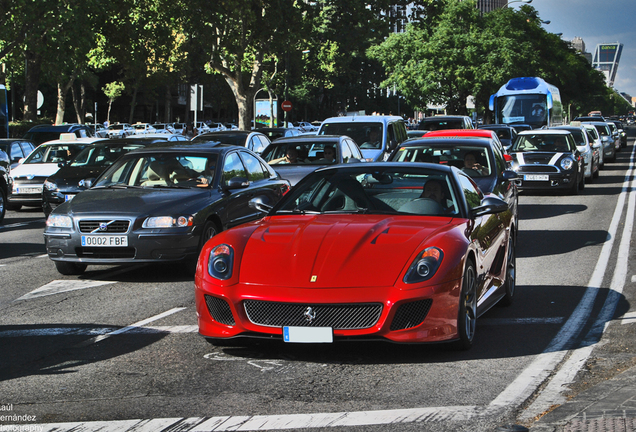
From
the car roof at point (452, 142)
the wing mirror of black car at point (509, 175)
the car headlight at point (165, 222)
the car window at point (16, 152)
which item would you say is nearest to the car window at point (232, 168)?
the car headlight at point (165, 222)

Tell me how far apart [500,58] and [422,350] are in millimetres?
56078

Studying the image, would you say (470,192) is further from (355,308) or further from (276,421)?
(276,421)

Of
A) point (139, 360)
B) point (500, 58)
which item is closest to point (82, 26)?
point (139, 360)

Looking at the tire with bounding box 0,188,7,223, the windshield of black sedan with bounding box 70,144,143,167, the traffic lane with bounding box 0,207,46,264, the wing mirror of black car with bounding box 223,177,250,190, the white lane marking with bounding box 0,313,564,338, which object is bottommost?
the traffic lane with bounding box 0,207,46,264

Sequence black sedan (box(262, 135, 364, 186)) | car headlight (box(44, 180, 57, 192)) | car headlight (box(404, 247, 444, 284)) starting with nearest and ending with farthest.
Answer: car headlight (box(404, 247, 444, 284)) < black sedan (box(262, 135, 364, 186)) < car headlight (box(44, 180, 57, 192))

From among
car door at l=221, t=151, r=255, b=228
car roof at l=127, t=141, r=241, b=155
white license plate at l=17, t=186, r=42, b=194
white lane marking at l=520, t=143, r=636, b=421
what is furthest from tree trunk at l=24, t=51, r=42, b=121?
white lane marking at l=520, t=143, r=636, b=421

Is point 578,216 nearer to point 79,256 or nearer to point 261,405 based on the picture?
point 79,256

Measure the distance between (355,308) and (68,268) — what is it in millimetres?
5252

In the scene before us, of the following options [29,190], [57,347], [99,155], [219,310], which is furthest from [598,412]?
[29,190]

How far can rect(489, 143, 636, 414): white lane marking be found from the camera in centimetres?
487

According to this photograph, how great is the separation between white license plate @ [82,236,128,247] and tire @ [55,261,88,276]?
0.72 metres

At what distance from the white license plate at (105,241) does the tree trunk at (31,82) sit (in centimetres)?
2915

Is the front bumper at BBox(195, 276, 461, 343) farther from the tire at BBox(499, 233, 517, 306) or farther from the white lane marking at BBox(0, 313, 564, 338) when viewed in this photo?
the tire at BBox(499, 233, 517, 306)

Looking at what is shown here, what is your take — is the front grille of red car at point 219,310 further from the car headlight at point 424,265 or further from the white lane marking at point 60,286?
the white lane marking at point 60,286
